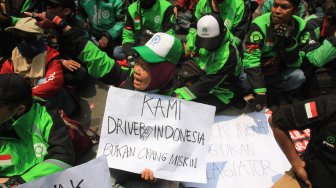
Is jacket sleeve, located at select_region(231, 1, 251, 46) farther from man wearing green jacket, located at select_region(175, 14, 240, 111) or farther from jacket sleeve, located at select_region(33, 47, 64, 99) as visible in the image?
jacket sleeve, located at select_region(33, 47, 64, 99)

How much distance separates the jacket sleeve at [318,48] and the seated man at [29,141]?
2.56 m

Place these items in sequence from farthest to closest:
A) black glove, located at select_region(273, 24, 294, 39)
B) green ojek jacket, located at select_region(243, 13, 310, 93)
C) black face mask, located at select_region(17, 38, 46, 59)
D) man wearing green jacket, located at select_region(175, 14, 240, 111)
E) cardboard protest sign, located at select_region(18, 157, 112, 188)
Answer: green ojek jacket, located at select_region(243, 13, 310, 93) → black glove, located at select_region(273, 24, 294, 39) → man wearing green jacket, located at select_region(175, 14, 240, 111) → black face mask, located at select_region(17, 38, 46, 59) → cardboard protest sign, located at select_region(18, 157, 112, 188)

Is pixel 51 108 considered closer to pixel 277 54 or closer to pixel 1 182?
pixel 1 182

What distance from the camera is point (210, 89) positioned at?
354cm

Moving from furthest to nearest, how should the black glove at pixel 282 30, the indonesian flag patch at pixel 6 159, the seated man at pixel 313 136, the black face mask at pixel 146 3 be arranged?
1. the black face mask at pixel 146 3
2. the black glove at pixel 282 30
3. the indonesian flag patch at pixel 6 159
4. the seated man at pixel 313 136

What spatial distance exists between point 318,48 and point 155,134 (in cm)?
205

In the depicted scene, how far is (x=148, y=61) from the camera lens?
2.45 metres

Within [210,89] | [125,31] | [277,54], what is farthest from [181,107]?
[125,31]

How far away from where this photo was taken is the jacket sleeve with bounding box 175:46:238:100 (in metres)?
3.45

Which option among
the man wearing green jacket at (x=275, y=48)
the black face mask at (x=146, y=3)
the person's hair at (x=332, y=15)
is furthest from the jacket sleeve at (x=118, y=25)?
the person's hair at (x=332, y=15)

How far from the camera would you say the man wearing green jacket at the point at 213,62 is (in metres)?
3.29

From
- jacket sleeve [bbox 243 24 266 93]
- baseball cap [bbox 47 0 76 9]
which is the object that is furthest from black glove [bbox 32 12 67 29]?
jacket sleeve [bbox 243 24 266 93]

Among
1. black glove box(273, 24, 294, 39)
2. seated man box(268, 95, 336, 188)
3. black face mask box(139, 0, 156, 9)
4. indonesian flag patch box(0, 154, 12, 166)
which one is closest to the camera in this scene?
seated man box(268, 95, 336, 188)

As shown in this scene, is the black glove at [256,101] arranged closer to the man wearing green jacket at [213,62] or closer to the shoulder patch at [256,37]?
the man wearing green jacket at [213,62]
